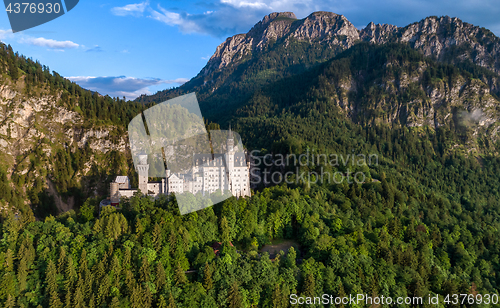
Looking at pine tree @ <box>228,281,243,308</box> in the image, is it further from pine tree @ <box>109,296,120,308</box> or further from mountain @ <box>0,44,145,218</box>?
mountain @ <box>0,44,145,218</box>

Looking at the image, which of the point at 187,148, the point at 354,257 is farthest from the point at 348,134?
the point at 354,257

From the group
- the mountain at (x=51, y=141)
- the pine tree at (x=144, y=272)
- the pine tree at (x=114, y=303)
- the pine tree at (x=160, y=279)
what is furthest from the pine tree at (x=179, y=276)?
the mountain at (x=51, y=141)

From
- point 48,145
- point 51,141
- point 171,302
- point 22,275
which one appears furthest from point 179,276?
point 51,141

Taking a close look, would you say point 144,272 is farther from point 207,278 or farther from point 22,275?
point 22,275

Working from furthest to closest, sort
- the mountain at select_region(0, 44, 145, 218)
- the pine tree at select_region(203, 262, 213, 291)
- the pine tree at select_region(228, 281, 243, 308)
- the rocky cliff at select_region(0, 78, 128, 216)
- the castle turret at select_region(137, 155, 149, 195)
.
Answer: the rocky cliff at select_region(0, 78, 128, 216) < the mountain at select_region(0, 44, 145, 218) < the castle turret at select_region(137, 155, 149, 195) < the pine tree at select_region(203, 262, 213, 291) < the pine tree at select_region(228, 281, 243, 308)

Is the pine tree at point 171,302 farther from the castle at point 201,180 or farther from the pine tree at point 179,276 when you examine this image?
the castle at point 201,180

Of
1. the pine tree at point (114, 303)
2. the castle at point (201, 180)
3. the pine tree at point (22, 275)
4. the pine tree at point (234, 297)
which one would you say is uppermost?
the castle at point (201, 180)

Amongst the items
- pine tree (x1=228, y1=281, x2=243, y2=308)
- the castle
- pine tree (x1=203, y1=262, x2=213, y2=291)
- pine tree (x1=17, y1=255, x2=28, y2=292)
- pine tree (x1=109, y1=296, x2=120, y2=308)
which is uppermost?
the castle

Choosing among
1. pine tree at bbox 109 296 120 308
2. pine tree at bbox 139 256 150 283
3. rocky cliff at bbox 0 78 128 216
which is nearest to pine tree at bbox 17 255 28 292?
pine tree at bbox 109 296 120 308

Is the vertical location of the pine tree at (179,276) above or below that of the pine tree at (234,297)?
above
